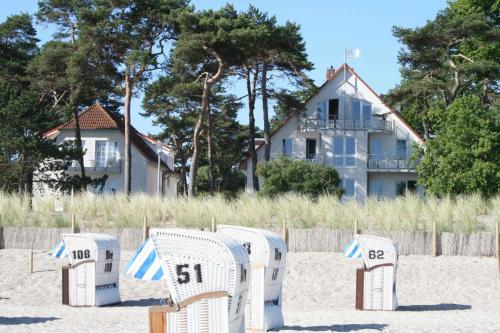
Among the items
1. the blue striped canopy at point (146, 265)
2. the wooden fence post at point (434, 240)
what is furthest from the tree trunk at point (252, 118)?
the blue striped canopy at point (146, 265)

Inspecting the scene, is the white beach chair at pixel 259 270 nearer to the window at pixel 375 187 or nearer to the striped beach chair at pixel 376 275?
the striped beach chair at pixel 376 275

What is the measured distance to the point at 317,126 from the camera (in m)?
54.0

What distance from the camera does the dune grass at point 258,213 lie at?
2808 centimetres

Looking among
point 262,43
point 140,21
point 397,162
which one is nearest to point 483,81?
point 397,162

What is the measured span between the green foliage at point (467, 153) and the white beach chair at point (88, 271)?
2384 cm

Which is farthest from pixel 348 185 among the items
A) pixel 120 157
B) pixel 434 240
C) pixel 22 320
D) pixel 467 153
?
pixel 22 320

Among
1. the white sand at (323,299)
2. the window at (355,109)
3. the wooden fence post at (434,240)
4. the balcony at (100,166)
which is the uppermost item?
the window at (355,109)

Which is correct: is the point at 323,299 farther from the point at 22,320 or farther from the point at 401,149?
the point at 401,149

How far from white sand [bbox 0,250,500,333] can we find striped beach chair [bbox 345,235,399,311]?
16.4 inches

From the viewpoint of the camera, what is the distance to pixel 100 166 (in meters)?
58.1

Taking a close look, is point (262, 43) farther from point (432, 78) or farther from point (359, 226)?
point (359, 226)

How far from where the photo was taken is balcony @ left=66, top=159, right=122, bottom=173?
189 feet

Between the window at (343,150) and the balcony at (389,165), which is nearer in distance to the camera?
the balcony at (389,165)

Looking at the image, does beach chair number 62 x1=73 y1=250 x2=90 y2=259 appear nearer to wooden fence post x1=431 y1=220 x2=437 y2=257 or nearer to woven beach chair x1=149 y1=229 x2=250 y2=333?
woven beach chair x1=149 y1=229 x2=250 y2=333
